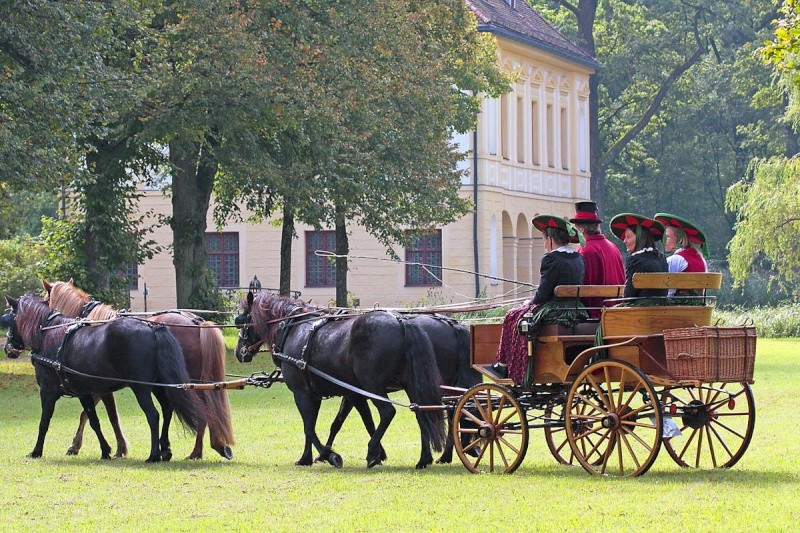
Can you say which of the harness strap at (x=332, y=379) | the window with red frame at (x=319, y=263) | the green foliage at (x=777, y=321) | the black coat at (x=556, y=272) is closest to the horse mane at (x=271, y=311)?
the harness strap at (x=332, y=379)

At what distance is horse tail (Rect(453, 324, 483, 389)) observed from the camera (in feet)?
48.9

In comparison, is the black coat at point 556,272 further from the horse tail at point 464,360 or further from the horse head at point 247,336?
the horse head at point 247,336

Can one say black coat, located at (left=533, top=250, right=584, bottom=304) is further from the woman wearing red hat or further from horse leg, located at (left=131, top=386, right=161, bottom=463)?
horse leg, located at (left=131, top=386, right=161, bottom=463)

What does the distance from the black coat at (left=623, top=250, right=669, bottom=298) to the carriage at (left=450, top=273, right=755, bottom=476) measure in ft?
0.32

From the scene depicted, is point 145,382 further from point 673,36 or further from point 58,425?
point 673,36

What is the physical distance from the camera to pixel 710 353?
1180cm

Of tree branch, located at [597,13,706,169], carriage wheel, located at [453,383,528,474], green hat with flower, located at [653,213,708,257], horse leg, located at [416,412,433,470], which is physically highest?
tree branch, located at [597,13,706,169]

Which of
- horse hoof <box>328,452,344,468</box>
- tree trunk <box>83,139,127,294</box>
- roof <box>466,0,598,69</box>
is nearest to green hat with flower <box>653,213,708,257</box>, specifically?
horse hoof <box>328,452,344,468</box>

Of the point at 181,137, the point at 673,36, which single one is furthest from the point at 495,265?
the point at 181,137

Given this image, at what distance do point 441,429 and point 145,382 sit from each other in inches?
121

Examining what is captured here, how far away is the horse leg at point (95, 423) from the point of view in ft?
51.4

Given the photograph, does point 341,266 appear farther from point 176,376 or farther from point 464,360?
point 464,360

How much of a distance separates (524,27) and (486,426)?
154 ft

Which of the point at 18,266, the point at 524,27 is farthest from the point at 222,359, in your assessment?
the point at 524,27
